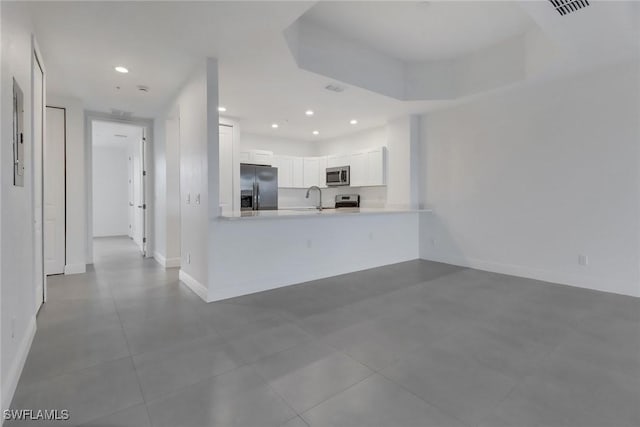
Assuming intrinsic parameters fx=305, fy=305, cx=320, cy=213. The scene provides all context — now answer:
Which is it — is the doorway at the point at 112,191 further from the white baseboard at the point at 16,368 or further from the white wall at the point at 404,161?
the white wall at the point at 404,161

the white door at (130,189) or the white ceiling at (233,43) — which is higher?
the white ceiling at (233,43)

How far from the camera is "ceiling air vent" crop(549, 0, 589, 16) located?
8.24 feet

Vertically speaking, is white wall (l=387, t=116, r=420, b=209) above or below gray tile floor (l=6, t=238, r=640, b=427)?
above

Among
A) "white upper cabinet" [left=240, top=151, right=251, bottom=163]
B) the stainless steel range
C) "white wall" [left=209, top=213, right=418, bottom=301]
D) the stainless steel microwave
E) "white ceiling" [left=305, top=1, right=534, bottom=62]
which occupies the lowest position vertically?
"white wall" [left=209, top=213, right=418, bottom=301]

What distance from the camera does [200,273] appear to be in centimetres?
354

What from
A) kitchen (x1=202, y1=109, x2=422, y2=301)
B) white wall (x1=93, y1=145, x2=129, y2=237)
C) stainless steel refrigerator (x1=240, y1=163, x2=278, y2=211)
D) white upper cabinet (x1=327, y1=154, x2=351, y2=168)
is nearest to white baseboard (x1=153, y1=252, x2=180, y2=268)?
kitchen (x1=202, y1=109, x2=422, y2=301)

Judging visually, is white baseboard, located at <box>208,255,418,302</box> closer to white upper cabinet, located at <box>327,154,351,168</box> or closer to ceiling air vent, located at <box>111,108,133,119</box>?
white upper cabinet, located at <box>327,154,351,168</box>

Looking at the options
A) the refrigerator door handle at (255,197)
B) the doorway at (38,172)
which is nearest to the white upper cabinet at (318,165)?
the refrigerator door handle at (255,197)

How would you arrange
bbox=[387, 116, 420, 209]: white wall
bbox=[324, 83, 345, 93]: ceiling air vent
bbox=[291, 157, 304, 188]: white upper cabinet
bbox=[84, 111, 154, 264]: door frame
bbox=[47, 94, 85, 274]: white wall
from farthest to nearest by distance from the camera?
1. bbox=[291, 157, 304, 188]: white upper cabinet
2. bbox=[387, 116, 420, 209]: white wall
3. bbox=[84, 111, 154, 264]: door frame
4. bbox=[47, 94, 85, 274]: white wall
5. bbox=[324, 83, 345, 93]: ceiling air vent

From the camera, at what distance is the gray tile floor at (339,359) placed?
1.57 meters

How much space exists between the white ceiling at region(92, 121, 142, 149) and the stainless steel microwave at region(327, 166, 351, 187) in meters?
4.07

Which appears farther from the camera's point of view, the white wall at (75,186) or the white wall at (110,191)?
the white wall at (110,191)

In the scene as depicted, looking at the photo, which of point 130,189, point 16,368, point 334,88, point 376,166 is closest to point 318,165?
point 376,166

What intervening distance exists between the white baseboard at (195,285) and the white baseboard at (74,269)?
67.5 inches
